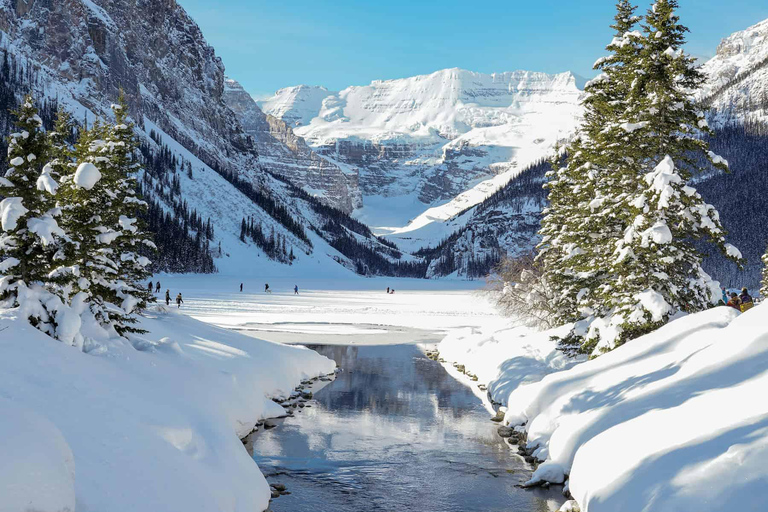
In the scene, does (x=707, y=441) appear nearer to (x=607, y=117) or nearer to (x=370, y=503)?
(x=370, y=503)

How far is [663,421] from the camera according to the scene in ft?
37.4

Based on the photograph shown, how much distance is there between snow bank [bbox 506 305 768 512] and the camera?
→ 8891 millimetres

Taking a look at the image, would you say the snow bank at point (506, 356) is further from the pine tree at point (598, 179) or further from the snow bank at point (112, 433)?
the snow bank at point (112, 433)

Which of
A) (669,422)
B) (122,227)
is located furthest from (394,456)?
(122,227)

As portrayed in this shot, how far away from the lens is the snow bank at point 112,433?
7.17 metres

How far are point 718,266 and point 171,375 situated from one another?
173001 millimetres

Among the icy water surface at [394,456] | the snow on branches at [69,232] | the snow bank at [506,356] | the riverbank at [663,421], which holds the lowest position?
the icy water surface at [394,456]

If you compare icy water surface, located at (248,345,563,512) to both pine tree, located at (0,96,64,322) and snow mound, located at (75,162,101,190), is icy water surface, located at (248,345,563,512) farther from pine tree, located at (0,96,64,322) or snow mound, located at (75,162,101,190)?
snow mound, located at (75,162,101,190)

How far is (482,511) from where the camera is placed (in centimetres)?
1280

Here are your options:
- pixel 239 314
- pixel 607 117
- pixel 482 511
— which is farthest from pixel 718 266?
pixel 482 511

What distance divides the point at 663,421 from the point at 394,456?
767cm

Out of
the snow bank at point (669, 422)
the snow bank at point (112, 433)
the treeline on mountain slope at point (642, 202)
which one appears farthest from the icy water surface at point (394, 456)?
the treeline on mountain slope at point (642, 202)

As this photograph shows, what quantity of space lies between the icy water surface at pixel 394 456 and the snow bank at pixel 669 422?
1392 millimetres

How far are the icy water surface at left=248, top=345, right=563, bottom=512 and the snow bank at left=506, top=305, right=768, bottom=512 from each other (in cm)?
139
